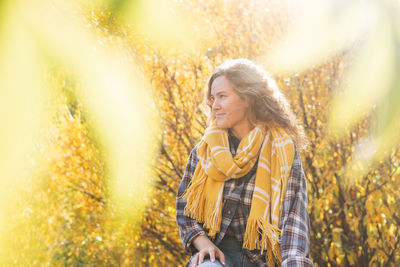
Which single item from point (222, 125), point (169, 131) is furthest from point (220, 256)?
point (169, 131)

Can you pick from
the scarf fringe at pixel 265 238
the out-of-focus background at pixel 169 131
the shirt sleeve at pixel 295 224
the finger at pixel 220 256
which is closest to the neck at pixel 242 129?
the shirt sleeve at pixel 295 224

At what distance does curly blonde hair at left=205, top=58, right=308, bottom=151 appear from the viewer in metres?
2.00

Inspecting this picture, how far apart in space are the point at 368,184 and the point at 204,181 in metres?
1.50

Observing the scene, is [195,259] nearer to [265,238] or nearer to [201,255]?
[201,255]

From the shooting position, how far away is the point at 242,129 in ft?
6.79

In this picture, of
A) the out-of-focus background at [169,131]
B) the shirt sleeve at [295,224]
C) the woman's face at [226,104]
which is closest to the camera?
the shirt sleeve at [295,224]

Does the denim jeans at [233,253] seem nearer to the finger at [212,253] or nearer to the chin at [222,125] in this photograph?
the finger at [212,253]

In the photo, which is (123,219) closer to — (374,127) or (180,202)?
(180,202)

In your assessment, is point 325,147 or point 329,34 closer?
point 329,34

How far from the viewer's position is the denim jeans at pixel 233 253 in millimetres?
1809

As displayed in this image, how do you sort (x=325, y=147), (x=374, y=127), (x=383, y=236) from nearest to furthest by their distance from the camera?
(x=374, y=127) < (x=383, y=236) < (x=325, y=147)

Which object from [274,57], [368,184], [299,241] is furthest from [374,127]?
[299,241]

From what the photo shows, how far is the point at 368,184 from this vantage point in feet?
9.77

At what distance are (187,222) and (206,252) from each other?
23 cm
